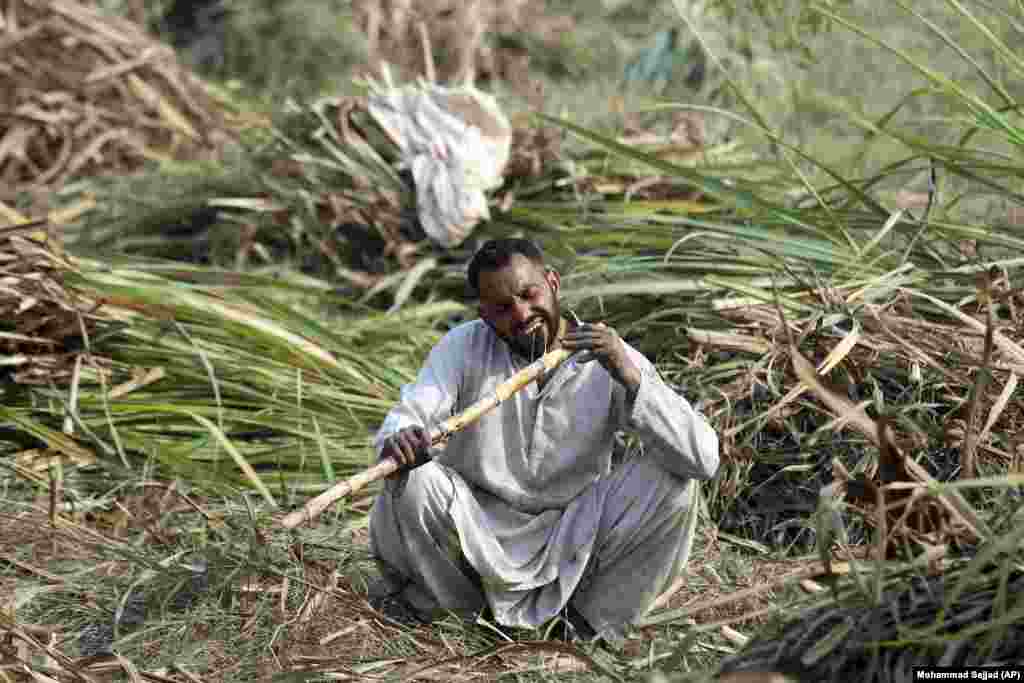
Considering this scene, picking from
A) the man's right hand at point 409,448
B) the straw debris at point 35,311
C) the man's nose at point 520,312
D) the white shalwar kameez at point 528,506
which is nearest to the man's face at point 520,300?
the man's nose at point 520,312

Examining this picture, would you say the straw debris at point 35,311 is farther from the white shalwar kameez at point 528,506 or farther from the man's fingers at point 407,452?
the man's fingers at point 407,452

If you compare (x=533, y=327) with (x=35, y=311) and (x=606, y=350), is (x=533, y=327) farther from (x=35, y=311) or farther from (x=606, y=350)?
(x=35, y=311)

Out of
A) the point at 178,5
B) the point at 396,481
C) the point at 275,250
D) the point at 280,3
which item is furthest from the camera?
the point at 178,5

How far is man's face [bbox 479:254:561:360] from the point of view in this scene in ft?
9.53

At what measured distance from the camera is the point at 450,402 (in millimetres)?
3074

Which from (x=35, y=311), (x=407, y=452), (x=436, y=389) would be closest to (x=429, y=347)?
(x=35, y=311)

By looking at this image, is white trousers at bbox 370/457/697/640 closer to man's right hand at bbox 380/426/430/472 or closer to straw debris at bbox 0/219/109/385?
man's right hand at bbox 380/426/430/472

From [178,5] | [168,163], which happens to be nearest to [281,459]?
[168,163]

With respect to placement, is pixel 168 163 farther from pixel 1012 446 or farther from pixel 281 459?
pixel 1012 446

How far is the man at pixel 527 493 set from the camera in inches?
117

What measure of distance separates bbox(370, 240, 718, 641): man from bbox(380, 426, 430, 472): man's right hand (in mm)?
113

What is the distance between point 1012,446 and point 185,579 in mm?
1736

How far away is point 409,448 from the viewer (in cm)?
278

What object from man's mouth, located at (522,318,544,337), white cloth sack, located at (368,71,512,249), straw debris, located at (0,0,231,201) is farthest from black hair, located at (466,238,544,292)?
straw debris, located at (0,0,231,201)
